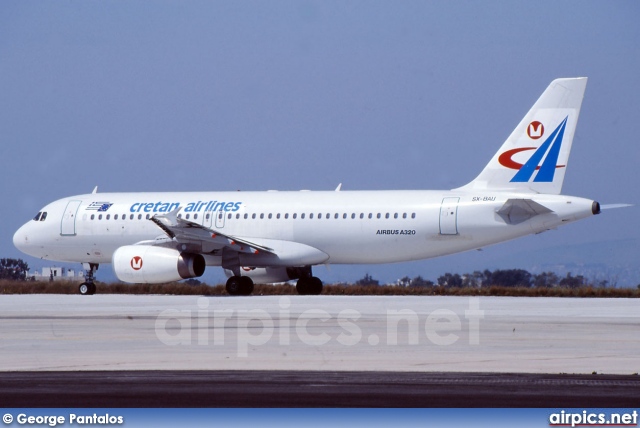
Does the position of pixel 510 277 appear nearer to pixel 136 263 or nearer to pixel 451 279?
pixel 451 279

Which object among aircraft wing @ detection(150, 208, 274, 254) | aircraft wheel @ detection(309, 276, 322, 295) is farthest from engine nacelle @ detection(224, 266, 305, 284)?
aircraft wing @ detection(150, 208, 274, 254)

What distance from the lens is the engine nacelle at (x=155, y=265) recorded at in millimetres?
39688

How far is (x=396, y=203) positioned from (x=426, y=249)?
180 cm

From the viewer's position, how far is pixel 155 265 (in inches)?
1565

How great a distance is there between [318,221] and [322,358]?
2532cm

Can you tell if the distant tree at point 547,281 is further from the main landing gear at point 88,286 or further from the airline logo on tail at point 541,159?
the main landing gear at point 88,286

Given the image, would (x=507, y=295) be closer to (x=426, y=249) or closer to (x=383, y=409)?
(x=426, y=249)

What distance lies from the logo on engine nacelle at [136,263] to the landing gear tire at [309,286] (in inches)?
250

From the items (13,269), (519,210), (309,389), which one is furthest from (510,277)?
(309,389)

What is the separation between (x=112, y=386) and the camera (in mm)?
12992

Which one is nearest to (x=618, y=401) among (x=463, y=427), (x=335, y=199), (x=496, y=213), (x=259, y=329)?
(x=463, y=427)

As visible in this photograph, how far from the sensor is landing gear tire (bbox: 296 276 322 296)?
143 feet

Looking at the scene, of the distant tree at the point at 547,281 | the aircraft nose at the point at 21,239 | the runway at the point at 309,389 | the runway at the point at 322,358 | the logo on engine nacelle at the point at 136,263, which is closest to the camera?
the runway at the point at 309,389

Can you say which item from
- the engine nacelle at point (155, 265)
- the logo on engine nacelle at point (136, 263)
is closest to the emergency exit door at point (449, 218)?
the engine nacelle at point (155, 265)
